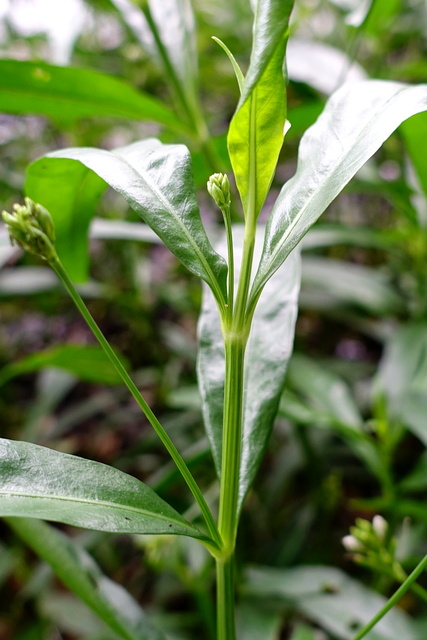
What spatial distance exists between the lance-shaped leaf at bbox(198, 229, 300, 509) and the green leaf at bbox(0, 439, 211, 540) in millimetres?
61

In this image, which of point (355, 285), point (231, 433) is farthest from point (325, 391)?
point (231, 433)

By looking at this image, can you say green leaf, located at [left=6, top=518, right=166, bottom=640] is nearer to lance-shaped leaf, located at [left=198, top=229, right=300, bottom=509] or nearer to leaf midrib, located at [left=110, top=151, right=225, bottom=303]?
lance-shaped leaf, located at [left=198, top=229, right=300, bottom=509]

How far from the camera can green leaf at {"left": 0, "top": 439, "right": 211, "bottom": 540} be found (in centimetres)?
28

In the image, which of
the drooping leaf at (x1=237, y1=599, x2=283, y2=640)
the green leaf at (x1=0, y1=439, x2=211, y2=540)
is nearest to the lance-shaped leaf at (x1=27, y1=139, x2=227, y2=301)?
the green leaf at (x1=0, y1=439, x2=211, y2=540)

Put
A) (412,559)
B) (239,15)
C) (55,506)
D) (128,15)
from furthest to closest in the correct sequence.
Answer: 1. (239,15)
2. (128,15)
3. (412,559)
4. (55,506)

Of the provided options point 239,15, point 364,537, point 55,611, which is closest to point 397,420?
point 364,537

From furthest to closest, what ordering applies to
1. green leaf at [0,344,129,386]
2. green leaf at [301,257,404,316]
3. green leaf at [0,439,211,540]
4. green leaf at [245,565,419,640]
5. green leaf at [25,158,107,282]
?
green leaf at [301,257,404,316], green leaf at [0,344,129,386], green leaf at [245,565,419,640], green leaf at [25,158,107,282], green leaf at [0,439,211,540]

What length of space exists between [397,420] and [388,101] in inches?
18.5

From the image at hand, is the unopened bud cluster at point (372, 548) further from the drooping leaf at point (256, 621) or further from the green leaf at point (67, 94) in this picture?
the green leaf at point (67, 94)

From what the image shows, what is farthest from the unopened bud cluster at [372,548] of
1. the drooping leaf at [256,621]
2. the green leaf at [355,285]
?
the green leaf at [355,285]

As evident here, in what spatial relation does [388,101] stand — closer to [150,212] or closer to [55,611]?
[150,212]

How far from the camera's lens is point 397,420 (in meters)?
0.71

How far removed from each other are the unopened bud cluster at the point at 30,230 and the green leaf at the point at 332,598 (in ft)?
1.56

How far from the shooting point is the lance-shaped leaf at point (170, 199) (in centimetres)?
31
